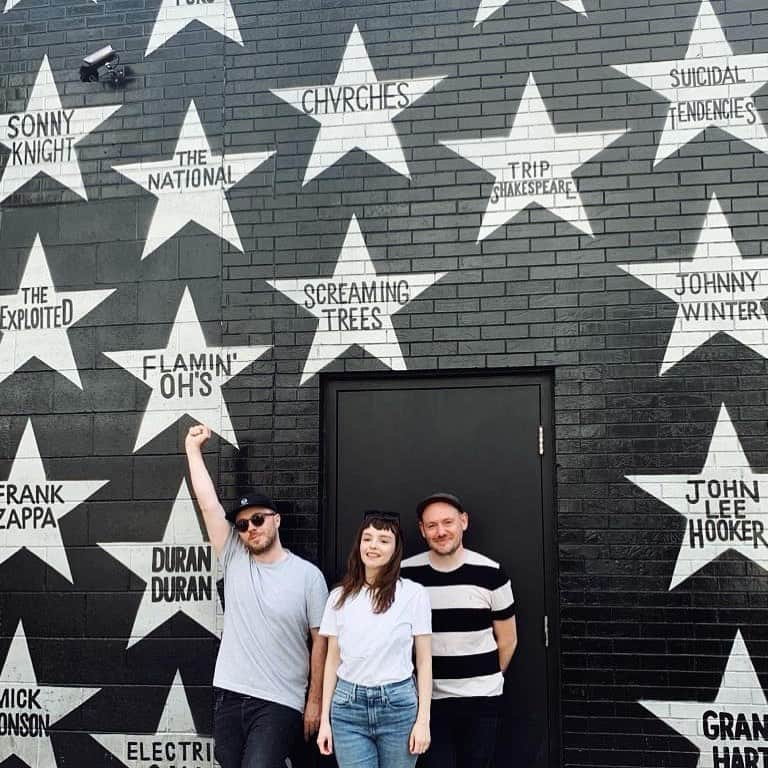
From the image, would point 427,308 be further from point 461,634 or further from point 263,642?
Answer: point 263,642

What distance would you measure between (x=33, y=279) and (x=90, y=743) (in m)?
2.85

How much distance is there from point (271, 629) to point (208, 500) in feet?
2.50

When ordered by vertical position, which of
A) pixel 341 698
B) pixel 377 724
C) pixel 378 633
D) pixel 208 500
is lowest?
pixel 377 724

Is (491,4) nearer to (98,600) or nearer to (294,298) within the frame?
(294,298)

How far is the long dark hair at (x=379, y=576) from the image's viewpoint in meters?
4.20

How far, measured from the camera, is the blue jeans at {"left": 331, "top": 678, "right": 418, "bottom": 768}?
4.04 meters

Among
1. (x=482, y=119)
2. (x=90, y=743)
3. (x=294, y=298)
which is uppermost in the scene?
(x=482, y=119)

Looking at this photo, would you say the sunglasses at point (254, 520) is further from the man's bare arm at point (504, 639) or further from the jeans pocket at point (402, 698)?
the man's bare arm at point (504, 639)

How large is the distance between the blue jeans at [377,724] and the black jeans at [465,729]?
1.32 ft

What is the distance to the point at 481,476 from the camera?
5094 millimetres

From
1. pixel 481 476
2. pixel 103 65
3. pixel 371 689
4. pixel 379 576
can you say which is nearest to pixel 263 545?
pixel 379 576

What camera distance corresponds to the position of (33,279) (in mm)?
5723

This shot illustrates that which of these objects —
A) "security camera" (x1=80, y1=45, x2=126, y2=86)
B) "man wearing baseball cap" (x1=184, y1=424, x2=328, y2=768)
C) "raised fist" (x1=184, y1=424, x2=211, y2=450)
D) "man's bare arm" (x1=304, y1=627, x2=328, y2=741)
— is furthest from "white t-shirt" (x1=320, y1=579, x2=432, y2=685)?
"security camera" (x1=80, y1=45, x2=126, y2=86)

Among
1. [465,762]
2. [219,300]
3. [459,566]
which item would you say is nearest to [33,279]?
[219,300]
